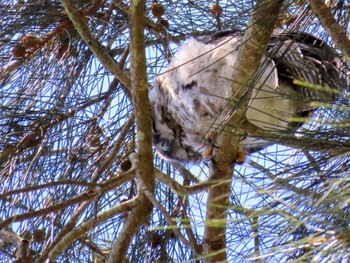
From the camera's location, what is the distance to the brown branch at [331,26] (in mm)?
1999

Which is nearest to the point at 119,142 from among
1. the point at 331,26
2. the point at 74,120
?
the point at 74,120

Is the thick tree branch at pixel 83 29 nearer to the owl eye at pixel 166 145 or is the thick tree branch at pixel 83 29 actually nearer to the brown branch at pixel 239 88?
the brown branch at pixel 239 88

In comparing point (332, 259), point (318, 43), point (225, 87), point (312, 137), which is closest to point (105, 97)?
point (225, 87)

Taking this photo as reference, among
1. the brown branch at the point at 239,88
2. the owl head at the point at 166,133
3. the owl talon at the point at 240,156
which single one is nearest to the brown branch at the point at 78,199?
the brown branch at the point at 239,88

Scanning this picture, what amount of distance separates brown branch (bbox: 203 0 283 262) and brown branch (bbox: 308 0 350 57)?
89 mm

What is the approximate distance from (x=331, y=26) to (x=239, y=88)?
41cm

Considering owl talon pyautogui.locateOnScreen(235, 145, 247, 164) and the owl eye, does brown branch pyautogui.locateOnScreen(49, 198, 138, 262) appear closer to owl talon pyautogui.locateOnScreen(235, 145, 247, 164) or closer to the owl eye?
owl talon pyautogui.locateOnScreen(235, 145, 247, 164)

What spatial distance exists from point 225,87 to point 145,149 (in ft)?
1.63

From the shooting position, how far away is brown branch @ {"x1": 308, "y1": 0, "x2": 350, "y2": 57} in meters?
2.00

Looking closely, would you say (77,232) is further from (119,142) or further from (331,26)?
(331,26)

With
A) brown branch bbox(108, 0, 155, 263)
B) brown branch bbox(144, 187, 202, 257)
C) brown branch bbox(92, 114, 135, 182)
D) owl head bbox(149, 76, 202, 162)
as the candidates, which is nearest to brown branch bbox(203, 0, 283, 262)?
brown branch bbox(144, 187, 202, 257)

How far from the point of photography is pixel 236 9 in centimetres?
293

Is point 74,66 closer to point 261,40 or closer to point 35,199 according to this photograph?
point 35,199

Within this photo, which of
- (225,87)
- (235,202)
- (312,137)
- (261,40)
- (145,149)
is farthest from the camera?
(235,202)
